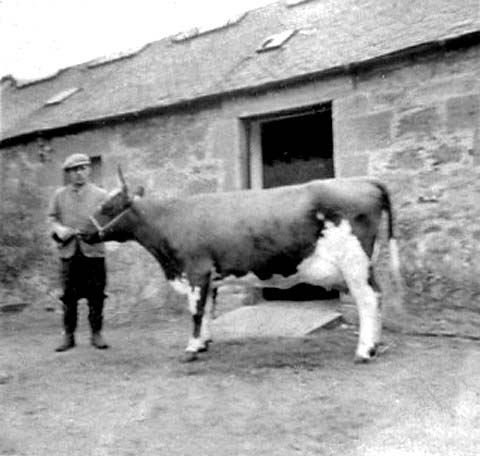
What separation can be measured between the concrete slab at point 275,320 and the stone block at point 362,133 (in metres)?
1.88

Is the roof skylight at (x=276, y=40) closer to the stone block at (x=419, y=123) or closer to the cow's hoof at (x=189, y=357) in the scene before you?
the stone block at (x=419, y=123)

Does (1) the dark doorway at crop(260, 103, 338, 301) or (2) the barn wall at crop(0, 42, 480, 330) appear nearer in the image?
(2) the barn wall at crop(0, 42, 480, 330)

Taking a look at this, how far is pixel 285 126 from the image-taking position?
28.6 feet

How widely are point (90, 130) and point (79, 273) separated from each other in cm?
385

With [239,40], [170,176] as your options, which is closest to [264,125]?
[170,176]

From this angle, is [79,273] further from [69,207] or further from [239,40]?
[239,40]

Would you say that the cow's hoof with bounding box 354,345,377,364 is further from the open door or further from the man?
the open door

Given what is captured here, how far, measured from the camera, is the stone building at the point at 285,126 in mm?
6652

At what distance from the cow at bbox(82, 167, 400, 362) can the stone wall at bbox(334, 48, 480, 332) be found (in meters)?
0.93

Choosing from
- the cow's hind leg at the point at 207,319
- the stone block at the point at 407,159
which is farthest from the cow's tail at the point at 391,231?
the cow's hind leg at the point at 207,319

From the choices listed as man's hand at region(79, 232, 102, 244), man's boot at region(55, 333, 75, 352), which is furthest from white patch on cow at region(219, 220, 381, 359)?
→ man's boot at region(55, 333, 75, 352)

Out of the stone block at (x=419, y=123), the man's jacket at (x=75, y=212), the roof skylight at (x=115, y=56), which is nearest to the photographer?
the man's jacket at (x=75, y=212)

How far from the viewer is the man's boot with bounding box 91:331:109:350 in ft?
21.9

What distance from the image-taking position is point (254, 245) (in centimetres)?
589
